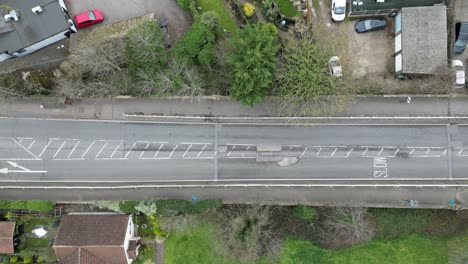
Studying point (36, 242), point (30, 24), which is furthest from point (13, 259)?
point (30, 24)

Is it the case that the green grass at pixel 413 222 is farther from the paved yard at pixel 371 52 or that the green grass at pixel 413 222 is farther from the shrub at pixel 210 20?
the shrub at pixel 210 20

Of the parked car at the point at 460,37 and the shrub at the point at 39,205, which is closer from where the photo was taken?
the parked car at the point at 460,37

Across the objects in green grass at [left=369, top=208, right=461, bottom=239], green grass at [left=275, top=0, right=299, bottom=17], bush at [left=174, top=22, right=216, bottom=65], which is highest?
green grass at [left=275, top=0, right=299, bottom=17]

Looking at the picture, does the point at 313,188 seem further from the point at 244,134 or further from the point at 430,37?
the point at 430,37

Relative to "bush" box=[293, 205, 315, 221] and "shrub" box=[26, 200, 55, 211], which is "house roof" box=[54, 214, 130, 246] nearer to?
"shrub" box=[26, 200, 55, 211]

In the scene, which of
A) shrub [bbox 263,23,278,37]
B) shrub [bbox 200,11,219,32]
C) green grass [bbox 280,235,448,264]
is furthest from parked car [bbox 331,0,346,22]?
green grass [bbox 280,235,448,264]

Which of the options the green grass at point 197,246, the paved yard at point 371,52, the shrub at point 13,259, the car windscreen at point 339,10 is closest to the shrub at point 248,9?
the car windscreen at point 339,10
